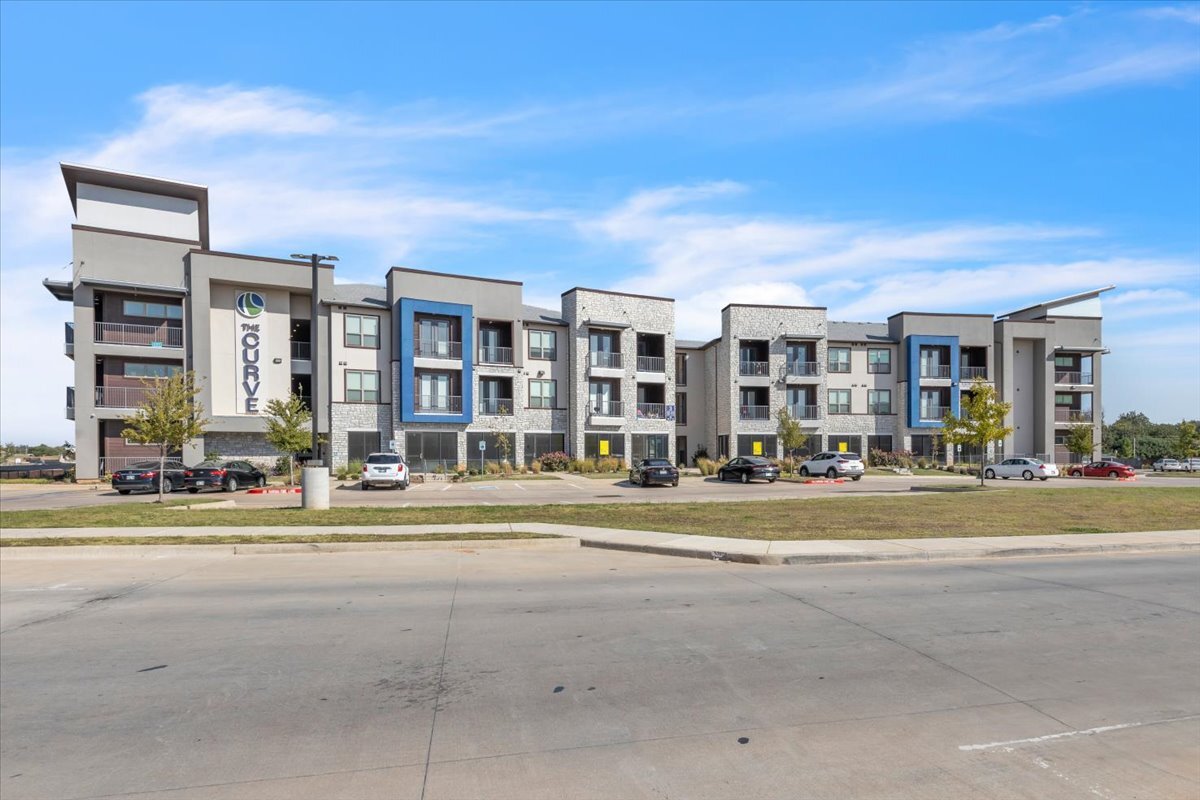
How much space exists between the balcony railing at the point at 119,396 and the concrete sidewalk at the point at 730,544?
2775 centimetres

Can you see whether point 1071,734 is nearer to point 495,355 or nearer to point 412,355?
point 412,355

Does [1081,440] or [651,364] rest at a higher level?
[651,364]

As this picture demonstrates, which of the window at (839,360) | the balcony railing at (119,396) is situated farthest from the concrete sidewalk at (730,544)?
the window at (839,360)

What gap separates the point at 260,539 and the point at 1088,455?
62287 mm

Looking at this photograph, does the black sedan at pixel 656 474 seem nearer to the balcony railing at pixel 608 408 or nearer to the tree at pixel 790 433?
the balcony railing at pixel 608 408

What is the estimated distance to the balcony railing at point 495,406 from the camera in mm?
46656

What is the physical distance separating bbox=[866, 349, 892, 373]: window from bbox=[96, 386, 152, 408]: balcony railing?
49.0 meters

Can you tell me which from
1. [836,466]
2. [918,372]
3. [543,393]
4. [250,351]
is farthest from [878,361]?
[250,351]

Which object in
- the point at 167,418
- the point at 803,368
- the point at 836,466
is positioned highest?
the point at 803,368

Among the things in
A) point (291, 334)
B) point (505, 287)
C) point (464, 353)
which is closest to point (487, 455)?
point (464, 353)

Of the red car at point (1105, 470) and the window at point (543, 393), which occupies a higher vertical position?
the window at point (543, 393)

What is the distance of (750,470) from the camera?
38.8 metres

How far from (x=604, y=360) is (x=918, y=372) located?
25.1m

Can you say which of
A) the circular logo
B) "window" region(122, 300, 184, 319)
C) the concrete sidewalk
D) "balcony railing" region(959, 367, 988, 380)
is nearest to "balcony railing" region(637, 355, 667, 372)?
the circular logo
